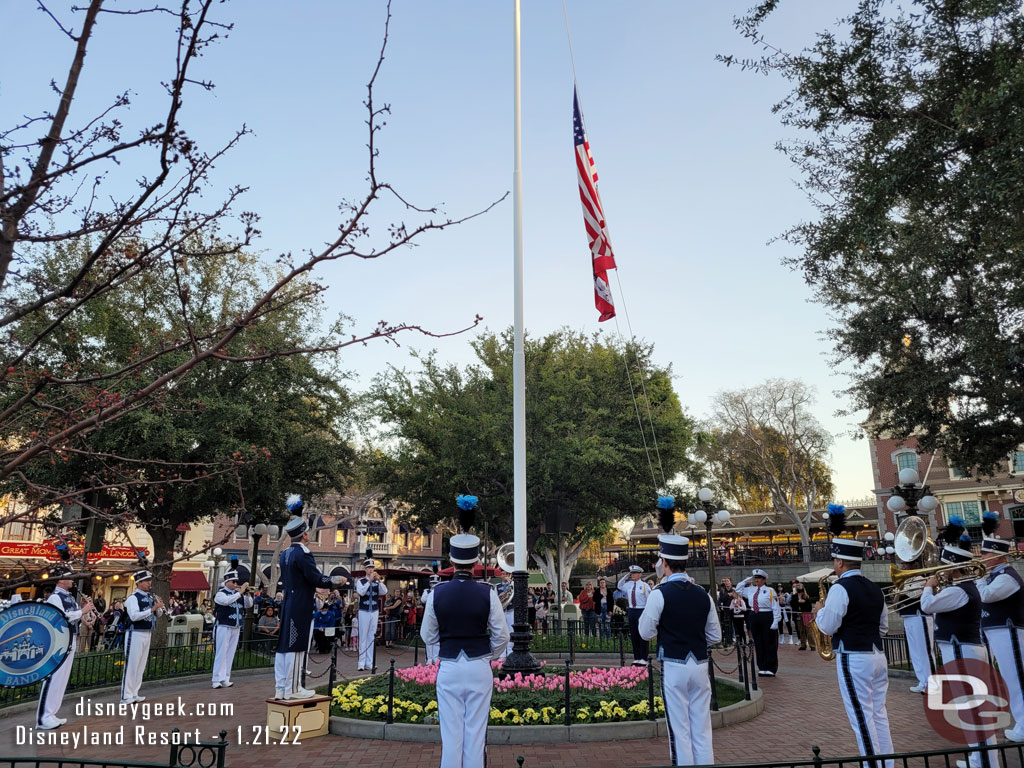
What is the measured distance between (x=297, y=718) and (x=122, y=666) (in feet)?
28.0

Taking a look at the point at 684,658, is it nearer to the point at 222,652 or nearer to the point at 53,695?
the point at 53,695

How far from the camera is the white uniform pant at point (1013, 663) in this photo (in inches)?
297

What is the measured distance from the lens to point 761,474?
4541cm

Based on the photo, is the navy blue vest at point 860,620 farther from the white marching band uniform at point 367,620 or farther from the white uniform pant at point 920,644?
the white marching band uniform at point 367,620

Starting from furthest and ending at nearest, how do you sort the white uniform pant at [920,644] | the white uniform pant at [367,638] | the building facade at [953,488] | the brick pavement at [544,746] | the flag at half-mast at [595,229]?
the building facade at [953,488] < the white uniform pant at [367,638] < the flag at half-mast at [595,229] < the white uniform pant at [920,644] < the brick pavement at [544,746]

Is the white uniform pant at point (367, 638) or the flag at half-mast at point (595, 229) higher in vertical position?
the flag at half-mast at point (595, 229)

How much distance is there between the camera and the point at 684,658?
22.2 feet

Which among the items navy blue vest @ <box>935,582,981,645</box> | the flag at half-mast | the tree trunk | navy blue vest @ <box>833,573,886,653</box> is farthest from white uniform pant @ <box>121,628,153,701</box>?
navy blue vest @ <box>935,582,981,645</box>

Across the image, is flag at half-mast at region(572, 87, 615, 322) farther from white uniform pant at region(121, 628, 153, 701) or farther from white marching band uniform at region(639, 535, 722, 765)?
white uniform pant at region(121, 628, 153, 701)

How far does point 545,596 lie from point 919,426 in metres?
16.7

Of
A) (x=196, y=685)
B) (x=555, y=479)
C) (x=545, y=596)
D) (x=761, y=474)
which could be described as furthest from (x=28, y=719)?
(x=761, y=474)

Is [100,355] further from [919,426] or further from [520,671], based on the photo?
[919,426]

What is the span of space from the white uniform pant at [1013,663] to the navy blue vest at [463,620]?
5.62 metres

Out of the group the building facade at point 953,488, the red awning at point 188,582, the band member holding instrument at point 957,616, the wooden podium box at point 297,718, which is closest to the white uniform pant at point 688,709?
the band member holding instrument at point 957,616
